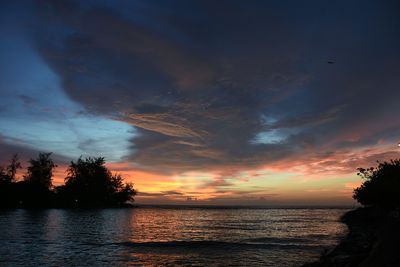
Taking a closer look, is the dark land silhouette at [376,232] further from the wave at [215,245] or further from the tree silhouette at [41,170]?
the tree silhouette at [41,170]

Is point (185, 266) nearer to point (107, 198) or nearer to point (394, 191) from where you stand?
point (394, 191)

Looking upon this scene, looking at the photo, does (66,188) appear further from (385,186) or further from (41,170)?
(385,186)

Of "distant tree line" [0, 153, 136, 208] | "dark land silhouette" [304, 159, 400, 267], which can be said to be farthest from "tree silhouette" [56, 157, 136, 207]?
"dark land silhouette" [304, 159, 400, 267]

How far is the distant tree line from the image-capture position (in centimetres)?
14210

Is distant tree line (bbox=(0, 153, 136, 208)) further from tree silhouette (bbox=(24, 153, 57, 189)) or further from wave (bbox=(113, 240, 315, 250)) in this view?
wave (bbox=(113, 240, 315, 250))

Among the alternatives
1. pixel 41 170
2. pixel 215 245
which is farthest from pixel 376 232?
pixel 41 170

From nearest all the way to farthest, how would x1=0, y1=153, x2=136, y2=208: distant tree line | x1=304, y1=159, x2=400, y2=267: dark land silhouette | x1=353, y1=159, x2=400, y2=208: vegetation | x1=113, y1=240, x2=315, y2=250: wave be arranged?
x1=304, y1=159, x2=400, y2=267: dark land silhouette, x1=113, y1=240, x2=315, y2=250: wave, x1=353, y1=159, x2=400, y2=208: vegetation, x1=0, y1=153, x2=136, y2=208: distant tree line

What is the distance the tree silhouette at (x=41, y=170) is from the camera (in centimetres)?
15500

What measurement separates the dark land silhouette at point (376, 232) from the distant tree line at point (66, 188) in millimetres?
122421

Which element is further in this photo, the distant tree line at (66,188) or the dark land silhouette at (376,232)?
the distant tree line at (66,188)

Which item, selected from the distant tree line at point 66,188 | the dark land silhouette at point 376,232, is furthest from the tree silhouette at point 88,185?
the dark land silhouette at point 376,232

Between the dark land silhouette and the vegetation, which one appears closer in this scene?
the dark land silhouette

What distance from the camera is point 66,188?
164 meters

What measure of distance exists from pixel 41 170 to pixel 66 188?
48.9 feet
